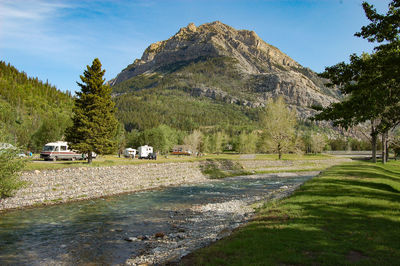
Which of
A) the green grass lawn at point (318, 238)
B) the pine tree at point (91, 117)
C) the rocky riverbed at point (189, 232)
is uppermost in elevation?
the pine tree at point (91, 117)

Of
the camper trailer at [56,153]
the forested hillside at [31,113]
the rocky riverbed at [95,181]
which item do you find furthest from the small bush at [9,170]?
the forested hillside at [31,113]

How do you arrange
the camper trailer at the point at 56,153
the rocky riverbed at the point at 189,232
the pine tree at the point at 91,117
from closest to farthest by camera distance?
the rocky riverbed at the point at 189,232 < the pine tree at the point at 91,117 < the camper trailer at the point at 56,153

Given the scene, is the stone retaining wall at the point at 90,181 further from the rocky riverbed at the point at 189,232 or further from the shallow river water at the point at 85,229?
the rocky riverbed at the point at 189,232

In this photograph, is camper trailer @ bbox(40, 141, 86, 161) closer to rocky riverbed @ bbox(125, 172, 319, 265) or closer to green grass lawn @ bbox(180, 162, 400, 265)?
rocky riverbed @ bbox(125, 172, 319, 265)

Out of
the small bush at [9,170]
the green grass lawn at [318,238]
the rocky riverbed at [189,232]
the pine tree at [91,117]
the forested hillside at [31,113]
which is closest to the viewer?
the green grass lawn at [318,238]

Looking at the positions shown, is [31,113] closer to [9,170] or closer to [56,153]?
[56,153]

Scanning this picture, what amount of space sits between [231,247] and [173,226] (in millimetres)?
8577

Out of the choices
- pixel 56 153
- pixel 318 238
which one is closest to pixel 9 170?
pixel 318 238

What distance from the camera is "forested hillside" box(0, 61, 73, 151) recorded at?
302 ft

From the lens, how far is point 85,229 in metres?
16.4

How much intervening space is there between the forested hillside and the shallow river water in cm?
7743

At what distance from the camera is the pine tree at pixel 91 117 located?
116 ft

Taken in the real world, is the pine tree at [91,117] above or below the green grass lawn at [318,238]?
above

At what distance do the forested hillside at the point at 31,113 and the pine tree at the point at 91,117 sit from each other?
202 ft
